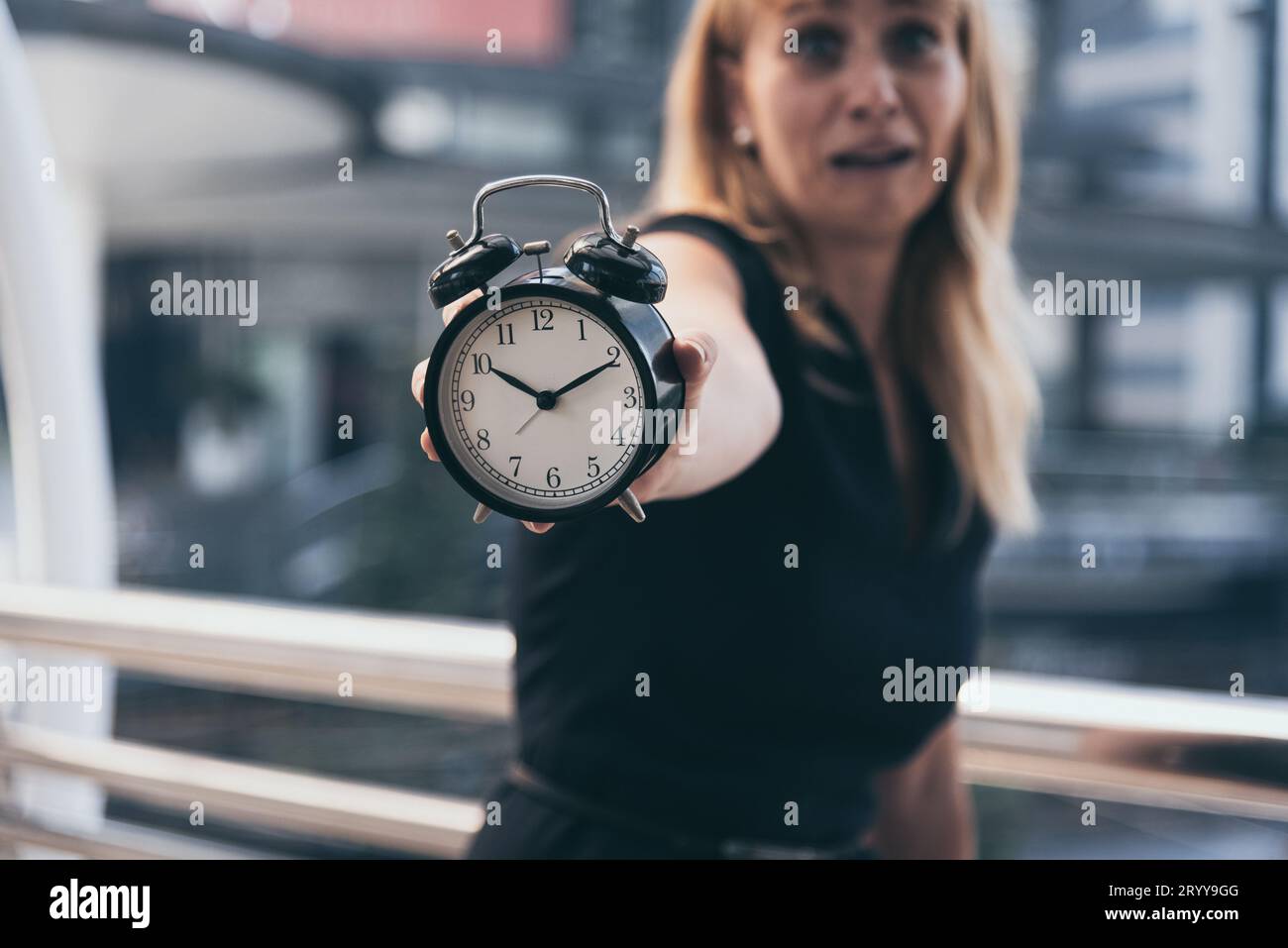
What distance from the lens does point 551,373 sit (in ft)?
2.88

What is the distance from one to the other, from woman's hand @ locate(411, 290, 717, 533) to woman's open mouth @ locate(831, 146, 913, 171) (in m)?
0.38

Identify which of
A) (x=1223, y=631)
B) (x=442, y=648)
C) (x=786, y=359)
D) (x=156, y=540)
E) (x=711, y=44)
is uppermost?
(x=711, y=44)

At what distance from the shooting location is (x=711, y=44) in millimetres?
1338

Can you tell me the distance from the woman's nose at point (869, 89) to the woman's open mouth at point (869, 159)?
35 mm

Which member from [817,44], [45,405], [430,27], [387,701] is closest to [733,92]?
[817,44]

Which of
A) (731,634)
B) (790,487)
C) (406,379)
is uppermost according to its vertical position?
(406,379)

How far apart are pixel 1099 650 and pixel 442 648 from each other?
762cm

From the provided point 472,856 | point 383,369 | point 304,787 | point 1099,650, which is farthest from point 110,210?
point 472,856

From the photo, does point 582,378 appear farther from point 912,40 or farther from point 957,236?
point 957,236

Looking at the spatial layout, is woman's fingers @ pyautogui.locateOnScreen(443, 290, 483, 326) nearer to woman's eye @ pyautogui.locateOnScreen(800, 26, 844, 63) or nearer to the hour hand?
the hour hand

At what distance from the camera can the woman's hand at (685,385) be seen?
0.87 meters

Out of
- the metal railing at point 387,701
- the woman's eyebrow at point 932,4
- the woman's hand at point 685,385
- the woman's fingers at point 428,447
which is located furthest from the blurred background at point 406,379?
the woman's fingers at point 428,447

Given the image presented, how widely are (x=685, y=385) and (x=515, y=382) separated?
0.41ft

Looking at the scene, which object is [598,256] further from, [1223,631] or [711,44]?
[1223,631]
